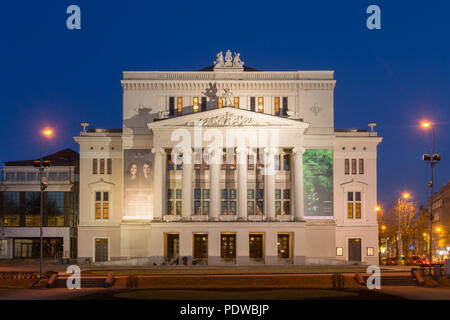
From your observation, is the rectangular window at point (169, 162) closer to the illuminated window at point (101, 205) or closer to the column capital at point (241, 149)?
the illuminated window at point (101, 205)

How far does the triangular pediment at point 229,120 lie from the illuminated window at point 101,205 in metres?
12.6

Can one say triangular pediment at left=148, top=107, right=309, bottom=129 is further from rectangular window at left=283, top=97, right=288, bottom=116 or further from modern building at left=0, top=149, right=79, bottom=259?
modern building at left=0, top=149, right=79, bottom=259

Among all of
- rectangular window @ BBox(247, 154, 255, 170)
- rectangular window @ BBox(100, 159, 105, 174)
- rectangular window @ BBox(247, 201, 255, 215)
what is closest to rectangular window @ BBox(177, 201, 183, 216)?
rectangular window @ BBox(247, 201, 255, 215)

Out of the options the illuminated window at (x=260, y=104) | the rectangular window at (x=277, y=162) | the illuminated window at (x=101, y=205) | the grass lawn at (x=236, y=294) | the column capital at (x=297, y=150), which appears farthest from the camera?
the illuminated window at (x=101, y=205)

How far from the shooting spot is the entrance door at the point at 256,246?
81.8 m

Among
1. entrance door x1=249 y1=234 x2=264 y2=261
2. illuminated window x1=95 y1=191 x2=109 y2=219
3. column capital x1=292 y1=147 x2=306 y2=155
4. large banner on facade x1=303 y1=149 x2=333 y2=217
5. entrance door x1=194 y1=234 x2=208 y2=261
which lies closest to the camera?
column capital x1=292 y1=147 x2=306 y2=155

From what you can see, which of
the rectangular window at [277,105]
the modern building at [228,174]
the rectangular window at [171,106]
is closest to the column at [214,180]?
the modern building at [228,174]

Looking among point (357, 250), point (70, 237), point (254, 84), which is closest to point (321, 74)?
point (254, 84)

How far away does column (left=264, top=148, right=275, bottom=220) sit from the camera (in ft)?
261

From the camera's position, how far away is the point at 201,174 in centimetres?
8369

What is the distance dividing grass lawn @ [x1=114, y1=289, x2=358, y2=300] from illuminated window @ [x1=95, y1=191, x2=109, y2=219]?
4014cm

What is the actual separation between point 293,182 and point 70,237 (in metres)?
39.1

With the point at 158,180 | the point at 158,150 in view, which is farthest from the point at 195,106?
the point at 158,180
